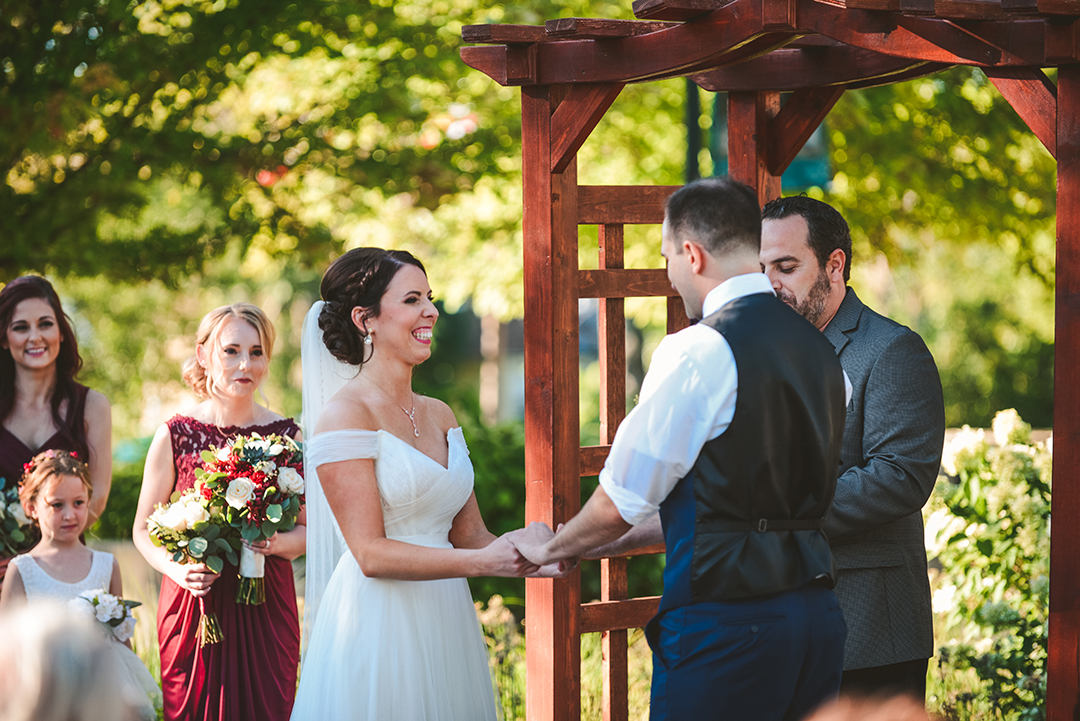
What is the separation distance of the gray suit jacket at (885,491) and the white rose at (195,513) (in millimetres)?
2329

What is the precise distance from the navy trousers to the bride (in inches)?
27.6

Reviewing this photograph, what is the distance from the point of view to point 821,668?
271cm

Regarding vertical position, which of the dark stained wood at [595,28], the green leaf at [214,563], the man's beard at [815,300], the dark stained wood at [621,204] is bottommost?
the green leaf at [214,563]

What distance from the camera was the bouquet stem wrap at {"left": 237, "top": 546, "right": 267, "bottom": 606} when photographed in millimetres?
4188

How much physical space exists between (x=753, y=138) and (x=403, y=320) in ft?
6.12

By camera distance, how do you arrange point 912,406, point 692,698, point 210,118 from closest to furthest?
1. point 692,698
2. point 912,406
3. point 210,118

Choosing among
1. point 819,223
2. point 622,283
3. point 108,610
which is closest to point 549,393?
point 622,283

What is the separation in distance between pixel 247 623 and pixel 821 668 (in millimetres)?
2539

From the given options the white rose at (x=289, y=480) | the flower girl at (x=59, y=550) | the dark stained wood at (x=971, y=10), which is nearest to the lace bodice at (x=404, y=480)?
the white rose at (x=289, y=480)

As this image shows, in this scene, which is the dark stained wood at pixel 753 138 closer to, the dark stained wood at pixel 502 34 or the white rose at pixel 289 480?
the dark stained wood at pixel 502 34

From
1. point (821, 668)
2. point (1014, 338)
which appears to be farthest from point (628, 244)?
A: point (1014, 338)

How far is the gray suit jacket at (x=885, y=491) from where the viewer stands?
3.24m

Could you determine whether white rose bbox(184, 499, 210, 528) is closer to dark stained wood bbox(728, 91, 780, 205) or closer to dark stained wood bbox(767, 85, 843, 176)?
dark stained wood bbox(728, 91, 780, 205)

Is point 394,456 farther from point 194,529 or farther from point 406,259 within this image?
point 194,529
